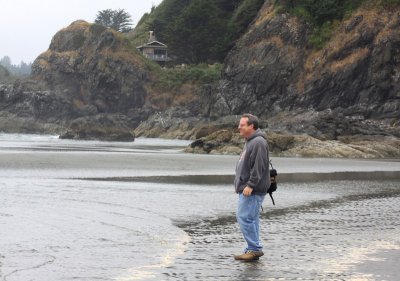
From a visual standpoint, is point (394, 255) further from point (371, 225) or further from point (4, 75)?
point (4, 75)

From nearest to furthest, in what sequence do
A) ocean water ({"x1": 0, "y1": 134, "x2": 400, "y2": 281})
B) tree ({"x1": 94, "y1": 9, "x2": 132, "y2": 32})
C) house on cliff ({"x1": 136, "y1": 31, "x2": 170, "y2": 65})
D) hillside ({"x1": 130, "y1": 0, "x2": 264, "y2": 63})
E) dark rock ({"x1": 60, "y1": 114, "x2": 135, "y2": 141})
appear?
ocean water ({"x1": 0, "y1": 134, "x2": 400, "y2": 281})
dark rock ({"x1": 60, "y1": 114, "x2": 135, "y2": 141})
hillside ({"x1": 130, "y1": 0, "x2": 264, "y2": 63})
house on cliff ({"x1": 136, "y1": 31, "x2": 170, "y2": 65})
tree ({"x1": 94, "y1": 9, "x2": 132, "y2": 32})

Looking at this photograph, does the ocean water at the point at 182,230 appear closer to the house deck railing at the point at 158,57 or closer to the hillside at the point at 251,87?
the hillside at the point at 251,87

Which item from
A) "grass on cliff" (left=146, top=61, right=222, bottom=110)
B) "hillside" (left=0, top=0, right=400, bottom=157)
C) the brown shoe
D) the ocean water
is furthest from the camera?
"grass on cliff" (left=146, top=61, right=222, bottom=110)

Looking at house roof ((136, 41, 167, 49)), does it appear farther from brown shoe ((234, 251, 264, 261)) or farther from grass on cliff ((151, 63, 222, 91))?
brown shoe ((234, 251, 264, 261))

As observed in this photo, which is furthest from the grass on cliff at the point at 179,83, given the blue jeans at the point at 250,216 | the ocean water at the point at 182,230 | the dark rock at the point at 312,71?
the blue jeans at the point at 250,216

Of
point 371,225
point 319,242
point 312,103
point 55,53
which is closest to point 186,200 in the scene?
point 371,225

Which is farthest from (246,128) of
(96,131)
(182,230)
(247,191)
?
(96,131)

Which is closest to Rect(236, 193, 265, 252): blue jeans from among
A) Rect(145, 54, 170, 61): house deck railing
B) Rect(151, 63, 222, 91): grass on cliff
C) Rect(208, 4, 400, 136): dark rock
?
Rect(208, 4, 400, 136): dark rock

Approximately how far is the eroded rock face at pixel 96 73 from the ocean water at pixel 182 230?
96.1 meters

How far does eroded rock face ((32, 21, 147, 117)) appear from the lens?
11834cm

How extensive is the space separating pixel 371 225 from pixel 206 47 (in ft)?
348

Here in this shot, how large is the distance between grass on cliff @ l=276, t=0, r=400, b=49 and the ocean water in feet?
207

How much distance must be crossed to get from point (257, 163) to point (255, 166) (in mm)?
54

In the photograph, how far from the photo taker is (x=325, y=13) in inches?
3329
